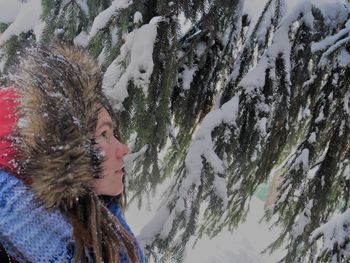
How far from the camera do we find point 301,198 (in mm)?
2744

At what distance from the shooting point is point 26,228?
1.28 meters

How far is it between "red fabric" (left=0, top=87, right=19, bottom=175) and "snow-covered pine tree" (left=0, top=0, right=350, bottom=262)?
3.22 ft

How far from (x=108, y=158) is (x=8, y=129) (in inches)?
13.8

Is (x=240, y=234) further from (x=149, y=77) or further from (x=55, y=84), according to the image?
(x=55, y=84)

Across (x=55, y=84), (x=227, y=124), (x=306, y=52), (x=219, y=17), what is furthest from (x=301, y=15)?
(x=55, y=84)

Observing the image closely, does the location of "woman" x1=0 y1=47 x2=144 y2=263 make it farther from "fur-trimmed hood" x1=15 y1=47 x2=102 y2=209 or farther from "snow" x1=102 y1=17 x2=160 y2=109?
"snow" x1=102 y1=17 x2=160 y2=109

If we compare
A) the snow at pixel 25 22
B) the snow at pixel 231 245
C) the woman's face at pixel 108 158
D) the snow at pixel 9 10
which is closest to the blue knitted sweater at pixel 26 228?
the woman's face at pixel 108 158

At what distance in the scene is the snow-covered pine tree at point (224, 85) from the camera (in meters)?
2.36

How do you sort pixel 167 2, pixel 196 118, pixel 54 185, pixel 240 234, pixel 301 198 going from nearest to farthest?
pixel 54 185, pixel 167 2, pixel 301 198, pixel 196 118, pixel 240 234

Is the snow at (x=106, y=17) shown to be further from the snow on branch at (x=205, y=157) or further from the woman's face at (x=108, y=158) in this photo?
the woman's face at (x=108, y=158)

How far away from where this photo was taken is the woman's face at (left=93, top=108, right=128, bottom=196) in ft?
5.04

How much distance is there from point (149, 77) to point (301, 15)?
35.7 inches

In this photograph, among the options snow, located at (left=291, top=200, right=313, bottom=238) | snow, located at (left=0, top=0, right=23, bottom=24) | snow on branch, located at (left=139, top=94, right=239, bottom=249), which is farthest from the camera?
snow, located at (left=0, top=0, right=23, bottom=24)

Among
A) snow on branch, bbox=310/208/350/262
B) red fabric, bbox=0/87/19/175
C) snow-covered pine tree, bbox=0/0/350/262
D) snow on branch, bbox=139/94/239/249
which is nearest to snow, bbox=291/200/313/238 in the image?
snow-covered pine tree, bbox=0/0/350/262
